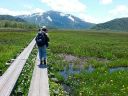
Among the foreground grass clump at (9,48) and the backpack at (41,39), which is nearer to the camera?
the backpack at (41,39)

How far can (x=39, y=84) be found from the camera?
657 inches

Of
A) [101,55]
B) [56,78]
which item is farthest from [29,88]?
[101,55]

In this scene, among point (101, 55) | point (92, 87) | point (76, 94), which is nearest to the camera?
point (76, 94)

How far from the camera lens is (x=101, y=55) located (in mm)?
37719

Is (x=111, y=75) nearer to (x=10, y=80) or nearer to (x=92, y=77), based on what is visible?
(x=92, y=77)

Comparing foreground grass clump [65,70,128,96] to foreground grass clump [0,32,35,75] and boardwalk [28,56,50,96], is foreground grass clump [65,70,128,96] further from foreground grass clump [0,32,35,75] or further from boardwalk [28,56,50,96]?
foreground grass clump [0,32,35,75]

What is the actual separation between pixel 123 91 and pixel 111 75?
478cm

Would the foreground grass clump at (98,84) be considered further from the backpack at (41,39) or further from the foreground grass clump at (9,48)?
the foreground grass clump at (9,48)

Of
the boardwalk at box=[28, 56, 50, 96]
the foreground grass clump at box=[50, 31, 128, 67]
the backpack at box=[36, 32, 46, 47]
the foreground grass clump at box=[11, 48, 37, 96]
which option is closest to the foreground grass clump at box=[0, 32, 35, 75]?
the foreground grass clump at box=[11, 48, 37, 96]

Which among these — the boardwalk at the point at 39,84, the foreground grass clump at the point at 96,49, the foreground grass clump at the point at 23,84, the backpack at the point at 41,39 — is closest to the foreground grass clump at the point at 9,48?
the foreground grass clump at the point at 23,84

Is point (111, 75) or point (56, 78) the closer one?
point (56, 78)

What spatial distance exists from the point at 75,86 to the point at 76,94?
187 centimetres

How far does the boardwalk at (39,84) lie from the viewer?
1487 centimetres

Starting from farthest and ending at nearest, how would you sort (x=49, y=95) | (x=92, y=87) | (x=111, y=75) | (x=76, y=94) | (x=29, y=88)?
1. (x=111, y=75)
2. (x=92, y=87)
3. (x=76, y=94)
4. (x=29, y=88)
5. (x=49, y=95)
